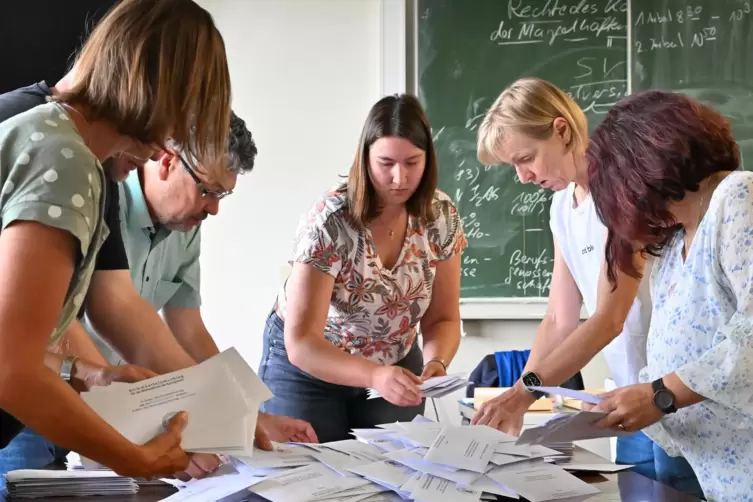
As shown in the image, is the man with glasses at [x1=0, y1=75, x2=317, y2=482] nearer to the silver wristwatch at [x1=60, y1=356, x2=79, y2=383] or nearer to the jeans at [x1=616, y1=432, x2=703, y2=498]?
the silver wristwatch at [x1=60, y1=356, x2=79, y2=383]

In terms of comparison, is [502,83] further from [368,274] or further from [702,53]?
[368,274]

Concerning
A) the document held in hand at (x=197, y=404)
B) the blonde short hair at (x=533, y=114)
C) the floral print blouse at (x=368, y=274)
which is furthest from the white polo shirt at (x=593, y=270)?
the document held in hand at (x=197, y=404)

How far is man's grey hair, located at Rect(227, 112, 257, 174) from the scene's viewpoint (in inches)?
64.0

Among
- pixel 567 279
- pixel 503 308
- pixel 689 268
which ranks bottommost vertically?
pixel 503 308

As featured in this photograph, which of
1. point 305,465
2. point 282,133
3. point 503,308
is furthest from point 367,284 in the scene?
point 282,133

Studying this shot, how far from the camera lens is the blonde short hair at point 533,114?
2.00m

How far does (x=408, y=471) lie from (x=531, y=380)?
2.01 ft

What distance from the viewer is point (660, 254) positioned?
148 centimetres

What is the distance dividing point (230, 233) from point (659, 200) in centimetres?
230

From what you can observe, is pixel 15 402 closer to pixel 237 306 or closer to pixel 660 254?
pixel 660 254

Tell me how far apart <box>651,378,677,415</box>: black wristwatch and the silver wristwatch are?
974 mm

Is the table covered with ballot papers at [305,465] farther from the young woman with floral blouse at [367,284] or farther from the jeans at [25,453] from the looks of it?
the young woman with floral blouse at [367,284]

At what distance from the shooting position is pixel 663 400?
126cm

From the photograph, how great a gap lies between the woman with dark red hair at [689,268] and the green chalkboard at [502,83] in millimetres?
1776
